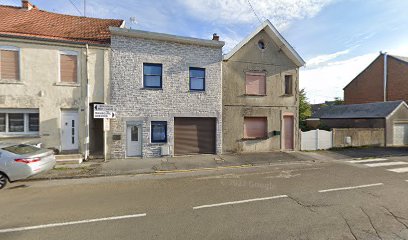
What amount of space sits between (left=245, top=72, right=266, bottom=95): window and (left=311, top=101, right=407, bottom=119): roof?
1310 centimetres

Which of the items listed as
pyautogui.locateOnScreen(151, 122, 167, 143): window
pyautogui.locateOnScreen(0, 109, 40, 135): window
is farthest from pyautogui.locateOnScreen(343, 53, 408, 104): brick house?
pyautogui.locateOnScreen(0, 109, 40, 135): window

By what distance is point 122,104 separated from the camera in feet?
39.1

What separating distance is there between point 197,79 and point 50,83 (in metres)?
7.84

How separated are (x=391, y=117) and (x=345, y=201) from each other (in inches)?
744

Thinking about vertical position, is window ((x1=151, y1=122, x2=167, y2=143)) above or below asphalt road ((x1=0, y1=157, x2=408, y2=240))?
above

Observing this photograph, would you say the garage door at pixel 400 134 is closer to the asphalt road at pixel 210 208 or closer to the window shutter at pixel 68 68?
the asphalt road at pixel 210 208

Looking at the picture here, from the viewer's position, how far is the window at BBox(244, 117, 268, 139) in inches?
563

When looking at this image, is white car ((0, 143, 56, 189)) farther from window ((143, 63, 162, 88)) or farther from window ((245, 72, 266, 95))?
window ((245, 72, 266, 95))

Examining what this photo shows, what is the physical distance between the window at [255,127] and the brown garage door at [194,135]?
2388mm

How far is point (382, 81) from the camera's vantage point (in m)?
28.0

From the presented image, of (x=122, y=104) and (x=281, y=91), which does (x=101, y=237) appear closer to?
(x=122, y=104)

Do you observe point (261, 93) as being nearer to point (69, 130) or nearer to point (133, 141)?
point (133, 141)

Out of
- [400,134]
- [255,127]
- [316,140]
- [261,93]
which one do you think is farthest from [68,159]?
[400,134]

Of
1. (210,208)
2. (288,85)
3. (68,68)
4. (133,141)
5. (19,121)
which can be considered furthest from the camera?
(288,85)
